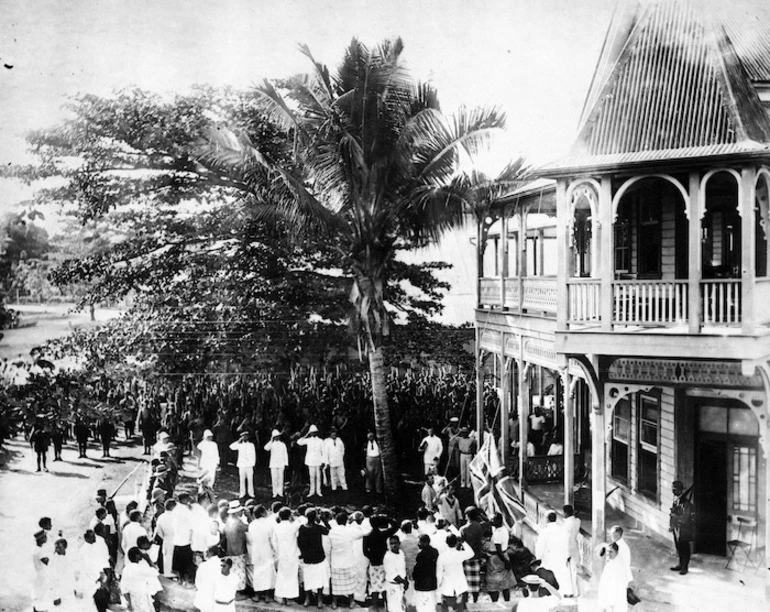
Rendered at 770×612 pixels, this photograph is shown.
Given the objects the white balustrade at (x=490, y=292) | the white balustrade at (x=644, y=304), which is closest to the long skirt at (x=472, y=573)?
the white balustrade at (x=644, y=304)

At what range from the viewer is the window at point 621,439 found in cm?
1485

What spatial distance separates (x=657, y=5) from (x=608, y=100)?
231 cm

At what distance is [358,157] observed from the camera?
15.0 m

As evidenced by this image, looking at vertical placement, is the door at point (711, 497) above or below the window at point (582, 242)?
below

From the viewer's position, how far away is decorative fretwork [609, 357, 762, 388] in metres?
11.1

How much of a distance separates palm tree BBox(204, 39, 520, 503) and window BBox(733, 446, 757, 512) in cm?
698

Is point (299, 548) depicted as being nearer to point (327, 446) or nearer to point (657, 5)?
point (327, 446)

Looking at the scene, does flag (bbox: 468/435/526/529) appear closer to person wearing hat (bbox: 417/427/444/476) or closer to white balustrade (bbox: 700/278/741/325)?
person wearing hat (bbox: 417/427/444/476)

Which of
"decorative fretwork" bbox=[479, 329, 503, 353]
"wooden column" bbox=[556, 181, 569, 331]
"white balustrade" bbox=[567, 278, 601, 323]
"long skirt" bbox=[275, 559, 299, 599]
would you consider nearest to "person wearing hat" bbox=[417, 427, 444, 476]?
"decorative fretwork" bbox=[479, 329, 503, 353]

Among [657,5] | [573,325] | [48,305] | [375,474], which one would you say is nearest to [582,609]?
[573,325]

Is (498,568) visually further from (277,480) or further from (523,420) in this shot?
(277,480)

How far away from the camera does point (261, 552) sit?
10.9 meters

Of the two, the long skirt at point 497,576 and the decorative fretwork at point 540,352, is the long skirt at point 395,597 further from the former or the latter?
the decorative fretwork at point 540,352

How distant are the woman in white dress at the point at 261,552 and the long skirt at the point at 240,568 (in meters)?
0.14
